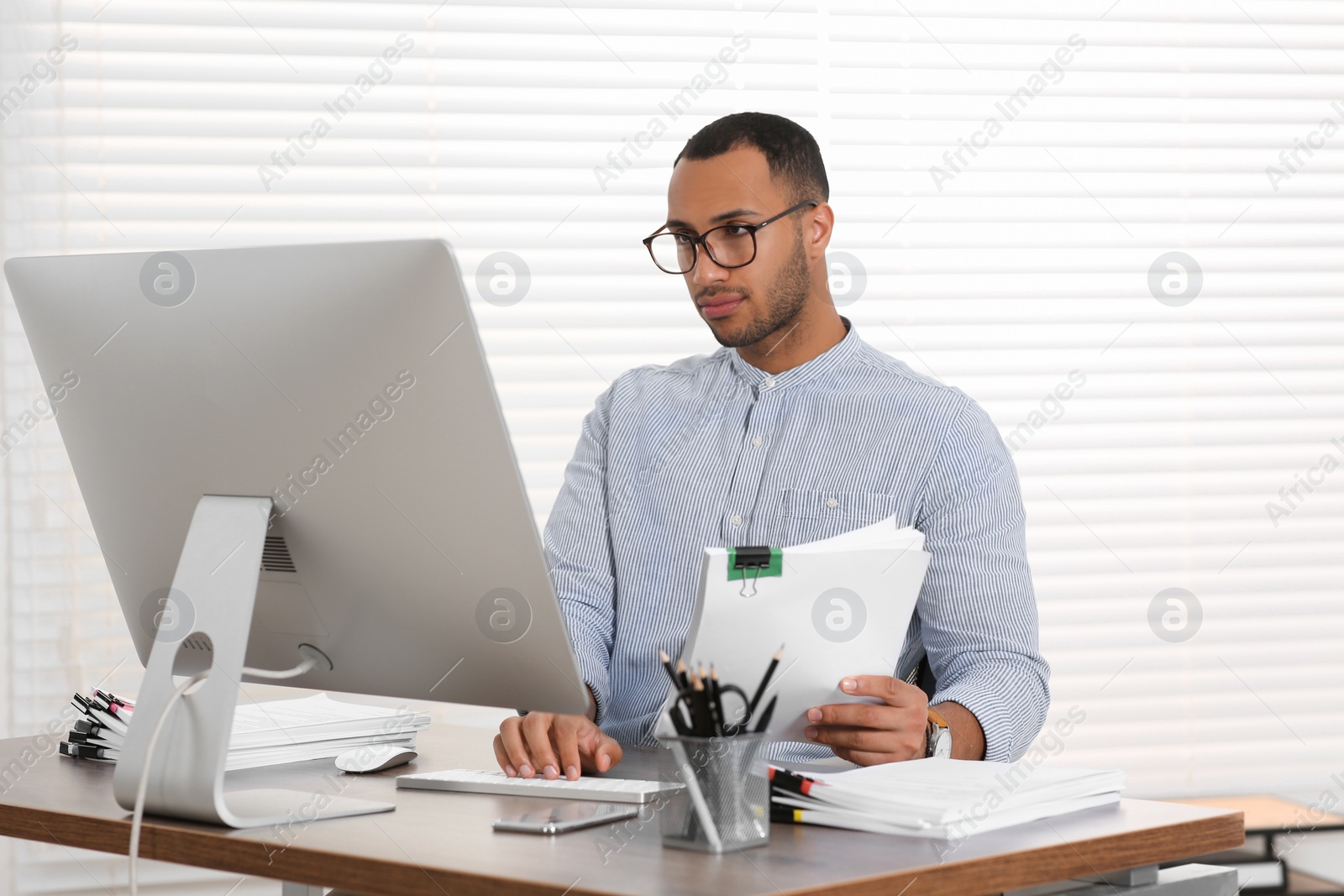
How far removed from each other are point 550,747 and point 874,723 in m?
0.32

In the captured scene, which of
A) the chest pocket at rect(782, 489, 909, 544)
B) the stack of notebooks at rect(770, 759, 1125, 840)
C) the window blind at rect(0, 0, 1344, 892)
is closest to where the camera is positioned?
the stack of notebooks at rect(770, 759, 1125, 840)

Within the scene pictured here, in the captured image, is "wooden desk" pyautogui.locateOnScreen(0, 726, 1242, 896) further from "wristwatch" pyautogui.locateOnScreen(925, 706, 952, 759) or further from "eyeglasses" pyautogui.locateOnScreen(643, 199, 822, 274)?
"eyeglasses" pyautogui.locateOnScreen(643, 199, 822, 274)

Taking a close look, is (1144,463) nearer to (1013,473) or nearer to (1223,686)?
(1223,686)

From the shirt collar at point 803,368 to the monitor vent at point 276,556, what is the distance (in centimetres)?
88

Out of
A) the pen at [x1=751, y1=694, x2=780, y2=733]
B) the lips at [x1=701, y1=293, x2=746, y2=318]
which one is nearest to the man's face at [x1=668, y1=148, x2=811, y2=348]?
the lips at [x1=701, y1=293, x2=746, y2=318]

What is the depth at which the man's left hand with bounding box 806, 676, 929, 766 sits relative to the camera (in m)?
1.16

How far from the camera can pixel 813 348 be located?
185cm

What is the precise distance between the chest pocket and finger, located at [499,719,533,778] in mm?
550

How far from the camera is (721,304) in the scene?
1.78 metres

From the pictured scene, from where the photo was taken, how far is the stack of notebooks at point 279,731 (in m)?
1.25

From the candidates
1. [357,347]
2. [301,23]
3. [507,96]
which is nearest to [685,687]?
[357,347]

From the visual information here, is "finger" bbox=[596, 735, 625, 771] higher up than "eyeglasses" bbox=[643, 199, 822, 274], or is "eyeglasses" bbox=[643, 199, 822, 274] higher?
"eyeglasses" bbox=[643, 199, 822, 274]

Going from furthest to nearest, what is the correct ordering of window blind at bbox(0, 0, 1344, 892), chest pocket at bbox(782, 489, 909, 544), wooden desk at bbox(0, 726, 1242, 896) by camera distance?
1. window blind at bbox(0, 0, 1344, 892)
2. chest pocket at bbox(782, 489, 909, 544)
3. wooden desk at bbox(0, 726, 1242, 896)

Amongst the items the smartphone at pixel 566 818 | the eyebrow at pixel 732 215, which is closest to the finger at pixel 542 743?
the smartphone at pixel 566 818
